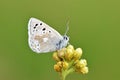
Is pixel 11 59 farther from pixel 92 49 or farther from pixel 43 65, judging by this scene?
pixel 92 49

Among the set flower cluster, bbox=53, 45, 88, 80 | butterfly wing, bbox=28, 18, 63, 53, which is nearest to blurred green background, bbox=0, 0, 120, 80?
butterfly wing, bbox=28, 18, 63, 53

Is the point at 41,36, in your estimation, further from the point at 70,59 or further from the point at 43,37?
the point at 70,59

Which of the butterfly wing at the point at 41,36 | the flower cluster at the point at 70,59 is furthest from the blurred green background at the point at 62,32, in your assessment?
the flower cluster at the point at 70,59

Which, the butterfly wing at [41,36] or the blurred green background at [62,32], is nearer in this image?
the butterfly wing at [41,36]

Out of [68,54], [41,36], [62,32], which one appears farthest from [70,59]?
[62,32]

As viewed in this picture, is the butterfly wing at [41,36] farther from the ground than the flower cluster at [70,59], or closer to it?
farther from the ground

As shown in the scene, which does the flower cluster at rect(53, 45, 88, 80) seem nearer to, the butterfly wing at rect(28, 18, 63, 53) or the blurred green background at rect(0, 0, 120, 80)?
the butterfly wing at rect(28, 18, 63, 53)

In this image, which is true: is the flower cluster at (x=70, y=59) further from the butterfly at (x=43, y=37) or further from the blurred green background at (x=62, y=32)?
the blurred green background at (x=62, y=32)

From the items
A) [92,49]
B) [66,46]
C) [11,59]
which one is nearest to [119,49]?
[92,49]
